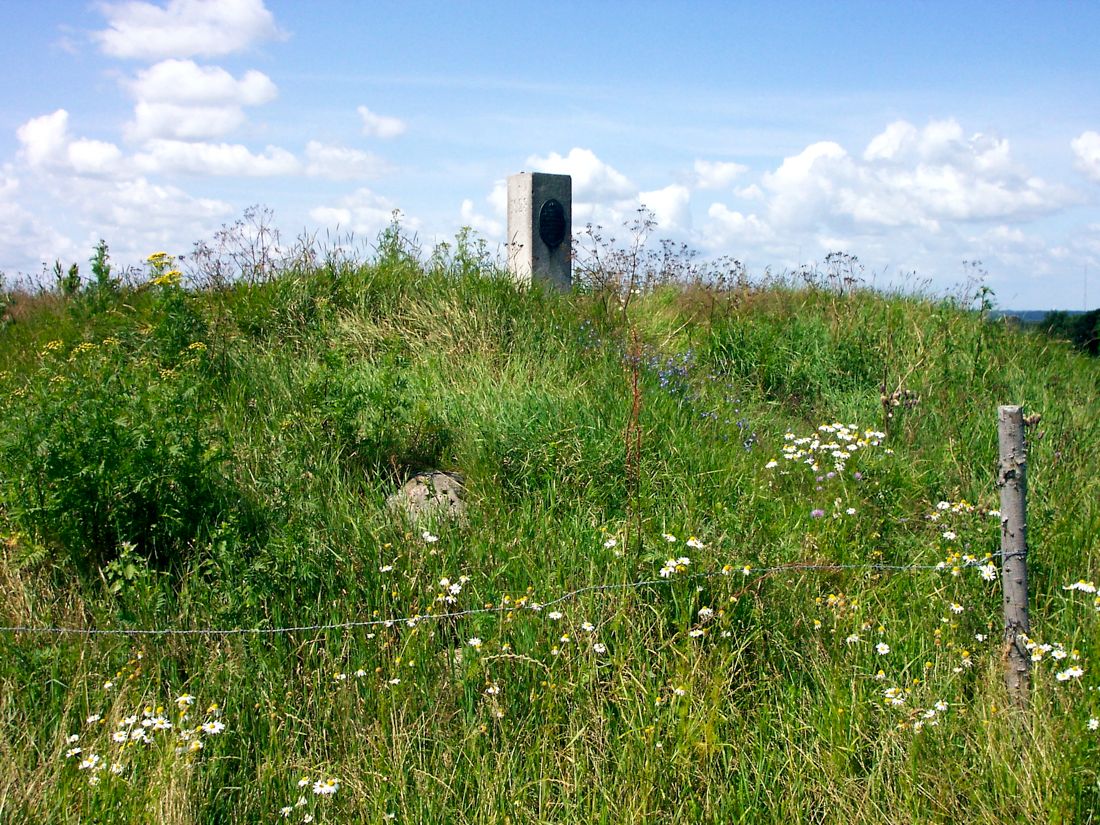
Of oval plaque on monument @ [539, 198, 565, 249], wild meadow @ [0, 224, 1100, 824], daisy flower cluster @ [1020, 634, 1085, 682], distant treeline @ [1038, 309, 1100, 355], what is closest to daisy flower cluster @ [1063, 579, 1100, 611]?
wild meadow @ [0, 224, 1100, 824]

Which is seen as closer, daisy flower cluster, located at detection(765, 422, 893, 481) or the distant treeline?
daisy flower cluster, located at detection(765, 422, 893, 481)

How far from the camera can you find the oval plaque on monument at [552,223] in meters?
10.2

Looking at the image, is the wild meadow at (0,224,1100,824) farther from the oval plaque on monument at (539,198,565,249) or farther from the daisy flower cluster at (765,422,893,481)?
the oval plaque on monument at (539,198,565,249)

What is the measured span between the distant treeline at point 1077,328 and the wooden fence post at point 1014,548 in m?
7.24

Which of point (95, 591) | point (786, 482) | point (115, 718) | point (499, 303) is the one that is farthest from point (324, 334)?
point (115, 718)

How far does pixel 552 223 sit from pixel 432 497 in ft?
18.7

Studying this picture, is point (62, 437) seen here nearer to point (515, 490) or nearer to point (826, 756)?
point (515, 490)

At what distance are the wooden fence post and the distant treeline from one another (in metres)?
7.24

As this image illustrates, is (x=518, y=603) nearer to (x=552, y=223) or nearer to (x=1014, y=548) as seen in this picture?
(x=1014, y=548)

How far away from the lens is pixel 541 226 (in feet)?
33.4

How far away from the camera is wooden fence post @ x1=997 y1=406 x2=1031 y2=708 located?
3572 mm

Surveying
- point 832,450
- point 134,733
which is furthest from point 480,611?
point 832,450

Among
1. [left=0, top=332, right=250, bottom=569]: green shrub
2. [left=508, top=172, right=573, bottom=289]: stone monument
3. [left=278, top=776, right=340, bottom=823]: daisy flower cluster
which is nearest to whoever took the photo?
[left=278, top=776, right=340, bottom=823]: daisy flower cluster

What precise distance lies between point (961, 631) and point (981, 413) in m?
3.27
